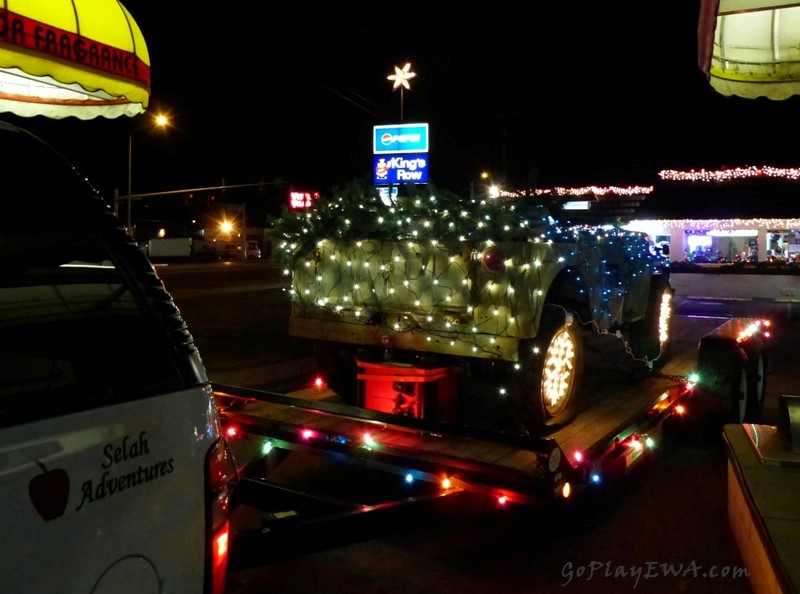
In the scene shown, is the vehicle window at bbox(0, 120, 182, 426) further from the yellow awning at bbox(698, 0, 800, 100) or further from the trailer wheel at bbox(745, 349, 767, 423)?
the trailer wheel at bbox(745, 349, 767, 423)

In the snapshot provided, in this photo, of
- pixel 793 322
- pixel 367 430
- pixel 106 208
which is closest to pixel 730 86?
pixel 367 430

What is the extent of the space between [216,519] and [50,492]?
61 centimetres

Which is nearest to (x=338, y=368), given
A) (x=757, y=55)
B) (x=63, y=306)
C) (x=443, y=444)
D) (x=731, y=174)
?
(x=443, y=444)

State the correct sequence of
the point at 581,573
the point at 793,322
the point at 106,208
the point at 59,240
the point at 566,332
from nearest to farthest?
the point at 59,240
the point at 106,208
the point at 581,573
the point at 566,332
the point at 793,322

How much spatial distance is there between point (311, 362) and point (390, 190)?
523 cm

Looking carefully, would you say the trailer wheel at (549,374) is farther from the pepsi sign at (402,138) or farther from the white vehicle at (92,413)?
the pepsi sign at (402,138)

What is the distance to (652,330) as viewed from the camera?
711cm

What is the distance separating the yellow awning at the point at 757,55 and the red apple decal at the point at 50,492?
368cm

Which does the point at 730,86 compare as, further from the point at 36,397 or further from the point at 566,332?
the point at 36,397

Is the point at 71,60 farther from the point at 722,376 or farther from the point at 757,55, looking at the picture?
the point at 722,376

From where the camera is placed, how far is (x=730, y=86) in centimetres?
431

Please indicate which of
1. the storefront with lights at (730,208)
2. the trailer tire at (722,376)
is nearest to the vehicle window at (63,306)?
the trailer tire at (722,376)

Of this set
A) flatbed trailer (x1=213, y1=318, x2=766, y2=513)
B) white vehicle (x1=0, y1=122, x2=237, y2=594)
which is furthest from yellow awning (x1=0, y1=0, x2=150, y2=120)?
white vehicle (x1=0, y1=122, x2=237, y2=594)

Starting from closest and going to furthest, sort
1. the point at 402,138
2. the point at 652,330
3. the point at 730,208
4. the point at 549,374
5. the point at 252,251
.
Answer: the point at 549,374 → the point at 652,330 → the point at 730,208 → the point at 402,138 → the point at 252,251
